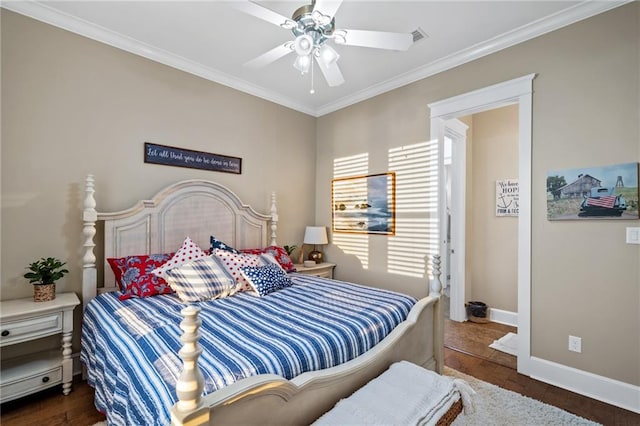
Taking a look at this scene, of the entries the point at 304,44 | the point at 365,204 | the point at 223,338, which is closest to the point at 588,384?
the point at 365,204

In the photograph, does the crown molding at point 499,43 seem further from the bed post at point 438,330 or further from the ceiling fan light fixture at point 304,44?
the bed post at point 438,330

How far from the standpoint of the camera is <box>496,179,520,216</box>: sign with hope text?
3.86 meters

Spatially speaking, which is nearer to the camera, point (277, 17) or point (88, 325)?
point (277, 17)

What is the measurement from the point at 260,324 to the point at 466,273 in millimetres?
3206

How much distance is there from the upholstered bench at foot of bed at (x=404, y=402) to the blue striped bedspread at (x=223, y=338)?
0.69ft

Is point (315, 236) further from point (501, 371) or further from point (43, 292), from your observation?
point (43, 292)

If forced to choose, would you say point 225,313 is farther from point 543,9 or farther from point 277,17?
point 543,9

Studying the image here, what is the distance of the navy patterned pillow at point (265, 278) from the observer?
2.47m

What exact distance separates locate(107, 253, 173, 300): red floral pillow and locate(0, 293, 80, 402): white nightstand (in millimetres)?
314

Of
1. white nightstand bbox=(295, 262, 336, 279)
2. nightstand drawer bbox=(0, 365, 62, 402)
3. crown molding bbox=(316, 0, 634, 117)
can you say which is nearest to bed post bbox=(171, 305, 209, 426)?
nightstand drawer bbox=(0, 365, 62, 402)

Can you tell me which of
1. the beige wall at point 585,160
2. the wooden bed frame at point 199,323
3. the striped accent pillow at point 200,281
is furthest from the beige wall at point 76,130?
the beige wall at point 585,160

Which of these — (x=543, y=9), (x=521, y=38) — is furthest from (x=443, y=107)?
(x=543, y=9)

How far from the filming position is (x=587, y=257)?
226cm

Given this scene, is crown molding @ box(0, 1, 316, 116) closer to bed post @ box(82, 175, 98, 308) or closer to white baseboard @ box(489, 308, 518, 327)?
bed post @ box(82, 175, 98, 308)
